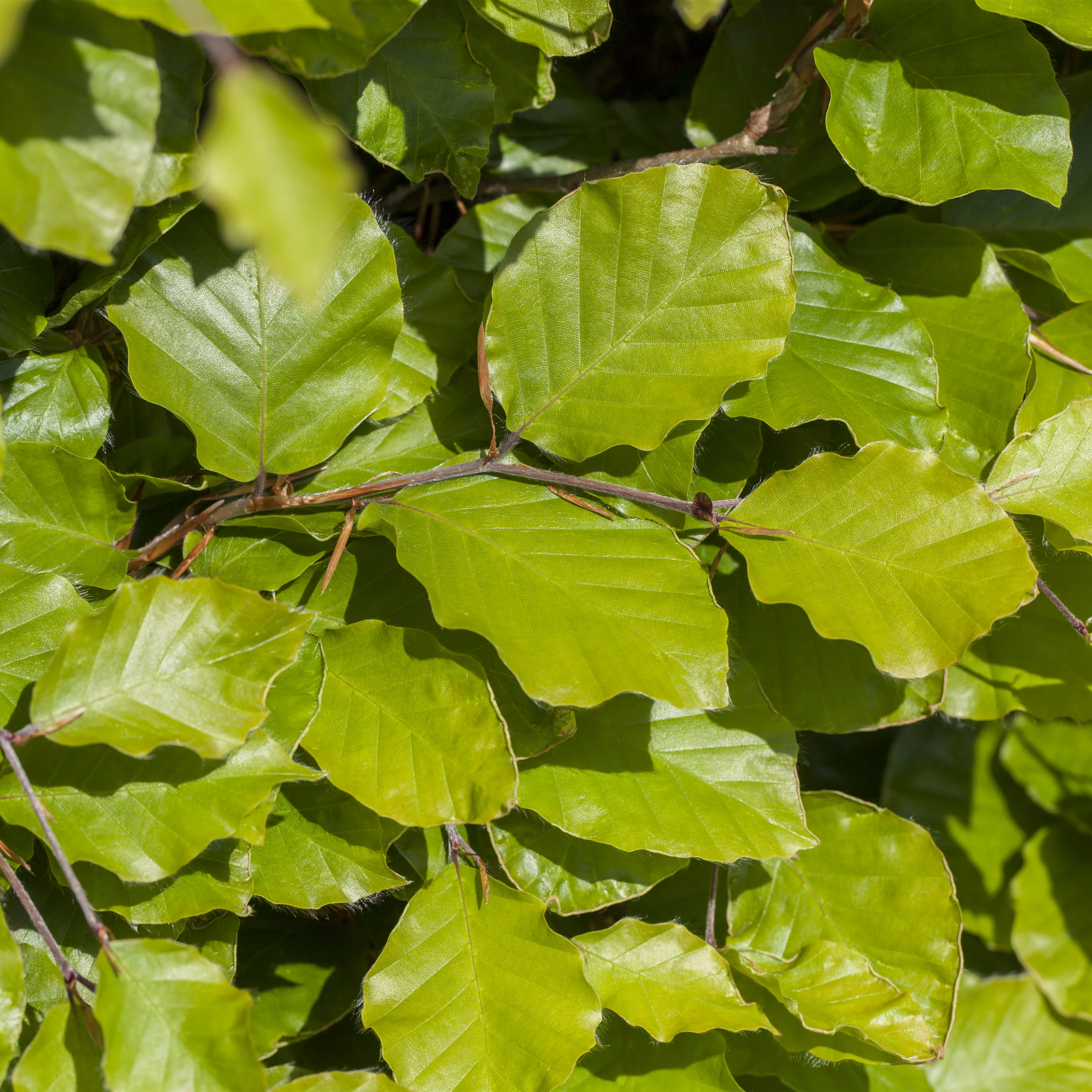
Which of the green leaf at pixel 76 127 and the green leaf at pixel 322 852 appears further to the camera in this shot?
the green leaf at pixel 322 852

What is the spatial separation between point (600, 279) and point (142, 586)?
0.41m

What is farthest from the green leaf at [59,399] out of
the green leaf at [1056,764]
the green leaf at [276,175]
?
the green leaf at [1056,764]

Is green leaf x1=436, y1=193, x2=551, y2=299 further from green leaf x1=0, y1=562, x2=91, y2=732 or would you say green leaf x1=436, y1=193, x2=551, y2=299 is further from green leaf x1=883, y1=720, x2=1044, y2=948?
green leaf x1=883, y1=720, x2=1044, y2=948

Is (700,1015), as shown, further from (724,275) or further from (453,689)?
(724,275)

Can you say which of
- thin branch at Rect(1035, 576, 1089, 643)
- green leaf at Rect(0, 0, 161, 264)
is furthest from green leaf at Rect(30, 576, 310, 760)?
thin branch at Rect(1035, 576, 1089, 643)

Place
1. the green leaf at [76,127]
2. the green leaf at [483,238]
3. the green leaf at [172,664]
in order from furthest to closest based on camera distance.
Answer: the green leaf at [483,238] → the green leaf at [172,664] → the green leaf at [76,127]

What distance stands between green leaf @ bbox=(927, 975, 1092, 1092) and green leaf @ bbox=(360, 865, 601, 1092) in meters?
0.94

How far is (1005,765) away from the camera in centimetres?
140

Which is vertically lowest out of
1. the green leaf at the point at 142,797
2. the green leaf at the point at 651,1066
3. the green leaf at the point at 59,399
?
the green leaf at the point at 651,1066

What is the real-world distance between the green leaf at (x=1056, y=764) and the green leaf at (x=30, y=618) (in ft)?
4.32

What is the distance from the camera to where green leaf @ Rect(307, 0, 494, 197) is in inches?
27.4

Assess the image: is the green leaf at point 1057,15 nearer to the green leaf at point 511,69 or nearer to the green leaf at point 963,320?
the green leaf at point 963,320

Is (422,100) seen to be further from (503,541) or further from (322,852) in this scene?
(322,852)

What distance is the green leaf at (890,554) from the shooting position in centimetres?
66
